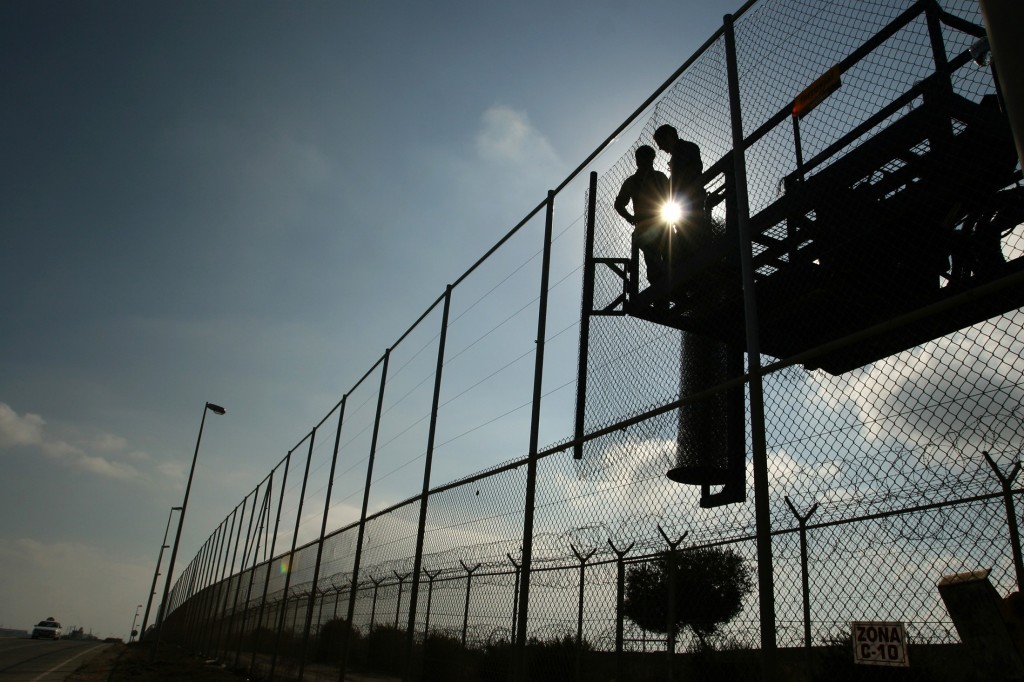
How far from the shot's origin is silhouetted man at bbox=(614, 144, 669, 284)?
541 centimetres

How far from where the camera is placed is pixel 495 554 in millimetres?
6207

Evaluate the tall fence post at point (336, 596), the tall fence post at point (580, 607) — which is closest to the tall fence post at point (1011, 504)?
the tall fence post at point (580, 607)

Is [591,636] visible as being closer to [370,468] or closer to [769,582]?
[769,582]

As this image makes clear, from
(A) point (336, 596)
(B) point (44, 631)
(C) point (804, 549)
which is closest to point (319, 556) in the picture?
(A) point (336, 596)

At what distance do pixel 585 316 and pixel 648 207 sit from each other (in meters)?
0.96

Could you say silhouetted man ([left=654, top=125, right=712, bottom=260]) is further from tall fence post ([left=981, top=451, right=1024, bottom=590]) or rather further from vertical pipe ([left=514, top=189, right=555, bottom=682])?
tall fence post ([left=981, top=451, right=1024, bottom=590])

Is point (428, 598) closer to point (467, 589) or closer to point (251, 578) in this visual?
point (467, 589)

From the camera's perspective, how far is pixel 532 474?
18.5 feet

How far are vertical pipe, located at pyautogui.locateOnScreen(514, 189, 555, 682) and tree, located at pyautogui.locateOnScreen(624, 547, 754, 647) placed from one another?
2.91ft

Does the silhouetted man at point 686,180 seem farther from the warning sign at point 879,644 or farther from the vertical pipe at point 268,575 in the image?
the vertical pipe at point 268,575

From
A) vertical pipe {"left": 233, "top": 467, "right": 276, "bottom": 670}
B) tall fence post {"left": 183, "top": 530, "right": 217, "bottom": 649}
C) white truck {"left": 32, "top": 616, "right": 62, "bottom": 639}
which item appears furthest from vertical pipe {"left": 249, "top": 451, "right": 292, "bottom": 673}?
white truck {"left": 32, "top": 616, "right": 62, "bottom": 639}

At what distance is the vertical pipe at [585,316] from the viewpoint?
17.5 ft

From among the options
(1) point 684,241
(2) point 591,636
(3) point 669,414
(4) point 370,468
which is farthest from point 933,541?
(4) point 370,468

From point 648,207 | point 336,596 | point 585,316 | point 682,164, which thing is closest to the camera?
point 682,164
